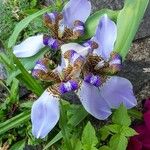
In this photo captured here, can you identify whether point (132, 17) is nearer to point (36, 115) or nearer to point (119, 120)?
point (119, 120)

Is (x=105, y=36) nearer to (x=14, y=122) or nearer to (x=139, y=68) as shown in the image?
(x=139, y=68)

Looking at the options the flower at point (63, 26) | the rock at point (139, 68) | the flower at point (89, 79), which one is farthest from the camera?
the rock at point (139, 68)

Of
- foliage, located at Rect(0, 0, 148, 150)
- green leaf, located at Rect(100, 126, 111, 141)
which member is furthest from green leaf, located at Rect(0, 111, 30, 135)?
green leaf, located at Rect(100, 126, 111, 141)

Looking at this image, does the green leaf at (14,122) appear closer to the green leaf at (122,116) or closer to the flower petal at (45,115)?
the flower petal at (45,115)

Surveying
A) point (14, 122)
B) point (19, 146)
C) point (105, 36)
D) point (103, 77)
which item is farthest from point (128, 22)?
point (19, 146)

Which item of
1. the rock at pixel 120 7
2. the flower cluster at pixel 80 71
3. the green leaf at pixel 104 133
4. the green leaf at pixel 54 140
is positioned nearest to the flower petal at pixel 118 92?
the flower cluster at pixel 80 71

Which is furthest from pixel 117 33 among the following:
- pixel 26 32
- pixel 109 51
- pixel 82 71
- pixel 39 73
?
pixel 26 32
